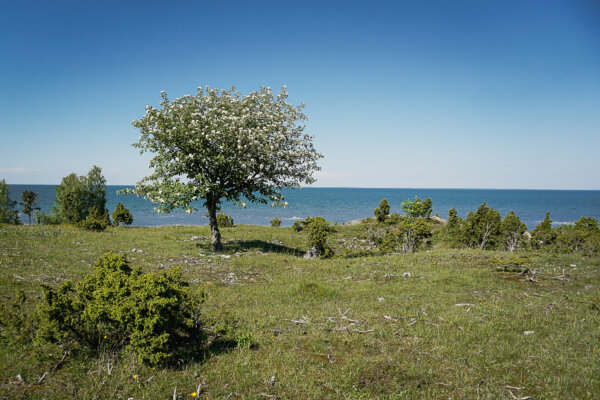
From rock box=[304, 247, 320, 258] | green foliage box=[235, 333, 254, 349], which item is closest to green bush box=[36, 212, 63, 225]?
rock box=[304, 247, 320, 258]

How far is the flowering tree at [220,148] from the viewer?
20.1 meters

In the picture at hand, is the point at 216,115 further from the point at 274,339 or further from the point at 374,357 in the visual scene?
the point at 374,357

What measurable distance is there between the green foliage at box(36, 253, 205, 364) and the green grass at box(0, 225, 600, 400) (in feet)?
1.41

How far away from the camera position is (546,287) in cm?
1433

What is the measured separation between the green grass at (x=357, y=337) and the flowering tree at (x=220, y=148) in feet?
16.6

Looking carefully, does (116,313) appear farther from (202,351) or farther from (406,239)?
(406,239)

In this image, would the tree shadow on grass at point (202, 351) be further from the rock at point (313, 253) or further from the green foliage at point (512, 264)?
the green foliage at point (512, 264)

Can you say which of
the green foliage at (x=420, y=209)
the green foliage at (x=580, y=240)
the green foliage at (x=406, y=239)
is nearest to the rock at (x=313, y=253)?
the green foliage at (x=406, y=239)

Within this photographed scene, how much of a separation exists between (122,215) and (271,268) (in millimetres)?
36141

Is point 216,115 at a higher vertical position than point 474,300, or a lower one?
higher

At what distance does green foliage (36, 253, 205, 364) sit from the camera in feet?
21.4

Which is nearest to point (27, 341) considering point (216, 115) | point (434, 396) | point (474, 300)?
point (434, 396)

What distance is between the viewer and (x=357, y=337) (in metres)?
8.77

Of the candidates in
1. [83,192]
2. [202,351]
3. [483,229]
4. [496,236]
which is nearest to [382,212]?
[483,229]
